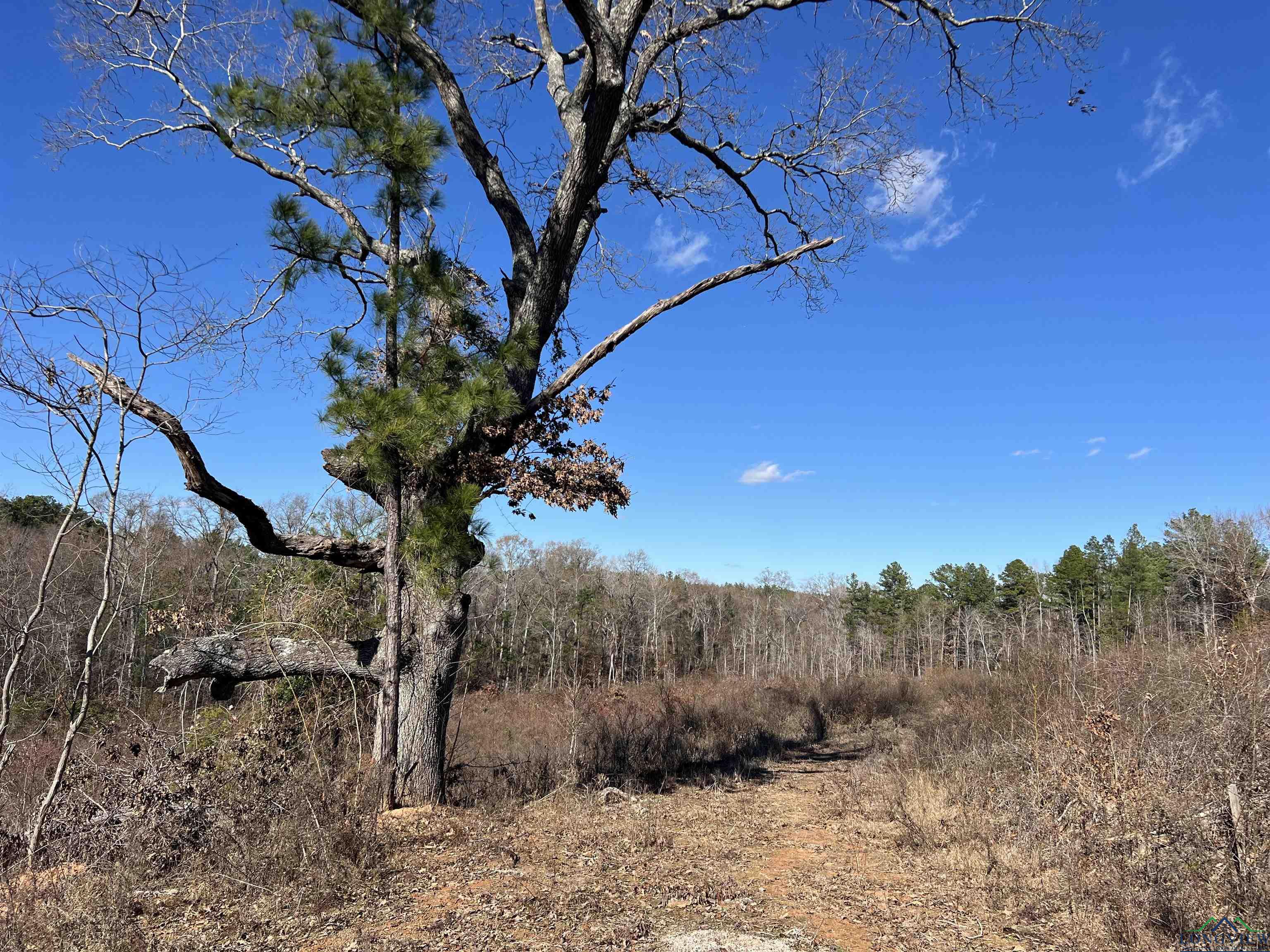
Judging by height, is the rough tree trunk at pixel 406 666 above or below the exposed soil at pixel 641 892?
above

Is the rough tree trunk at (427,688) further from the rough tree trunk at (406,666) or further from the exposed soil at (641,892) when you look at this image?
the exposed soil at (641,892)

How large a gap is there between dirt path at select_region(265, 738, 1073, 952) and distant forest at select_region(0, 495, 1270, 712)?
8.12 ft

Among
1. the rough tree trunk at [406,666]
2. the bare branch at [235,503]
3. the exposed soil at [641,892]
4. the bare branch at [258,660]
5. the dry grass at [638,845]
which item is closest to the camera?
the exposed soil at [641,892]

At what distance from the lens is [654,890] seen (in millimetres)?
4398

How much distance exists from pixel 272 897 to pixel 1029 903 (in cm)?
466

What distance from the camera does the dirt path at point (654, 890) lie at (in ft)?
11.9

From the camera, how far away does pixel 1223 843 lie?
4027mm

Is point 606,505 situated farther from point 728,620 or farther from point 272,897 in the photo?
point 728,620

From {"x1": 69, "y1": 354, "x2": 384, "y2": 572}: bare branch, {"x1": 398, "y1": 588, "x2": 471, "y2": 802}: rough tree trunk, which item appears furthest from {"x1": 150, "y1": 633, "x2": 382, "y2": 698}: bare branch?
{"x1": 69, "y1": 354, "x2": 384, "y2": 572}: bare branch

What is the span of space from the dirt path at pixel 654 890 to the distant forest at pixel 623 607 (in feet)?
8.12

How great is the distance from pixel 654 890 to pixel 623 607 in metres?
44.9

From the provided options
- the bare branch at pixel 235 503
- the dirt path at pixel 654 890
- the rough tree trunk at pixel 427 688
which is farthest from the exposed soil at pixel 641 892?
the bare branch at pixel 235 503

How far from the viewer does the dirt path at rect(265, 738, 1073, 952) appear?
3.64m

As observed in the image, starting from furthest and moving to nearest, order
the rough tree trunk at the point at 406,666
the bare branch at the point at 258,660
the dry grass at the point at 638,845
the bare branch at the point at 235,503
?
the rough tree trunk at the point at 406,666
the bare branch at the point at 258,660
the bare branch at the point at 235,503
the dry grass at the point at 638,845
